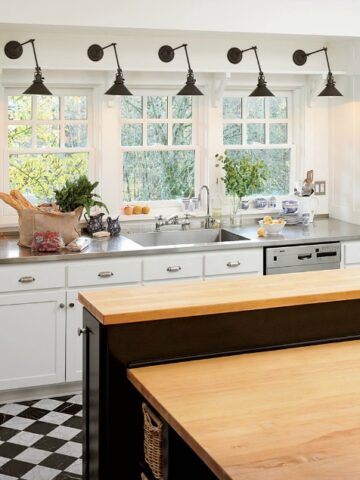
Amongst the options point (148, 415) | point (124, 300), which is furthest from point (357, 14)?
point (148, 415)

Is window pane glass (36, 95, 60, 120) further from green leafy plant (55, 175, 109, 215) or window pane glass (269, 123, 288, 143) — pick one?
window pane glass (269, 123, 288, 143)

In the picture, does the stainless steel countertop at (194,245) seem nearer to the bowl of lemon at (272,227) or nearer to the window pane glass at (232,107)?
the bowl of lemon at (272,227)

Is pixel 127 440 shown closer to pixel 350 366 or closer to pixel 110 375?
pixel 110 375

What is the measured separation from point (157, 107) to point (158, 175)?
1.70 ft

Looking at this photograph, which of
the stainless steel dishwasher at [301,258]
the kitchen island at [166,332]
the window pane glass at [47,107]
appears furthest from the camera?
the window pane glass at [47,107]

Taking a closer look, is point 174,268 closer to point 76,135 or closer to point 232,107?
point 76,135

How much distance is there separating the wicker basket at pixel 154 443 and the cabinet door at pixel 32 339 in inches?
97.1

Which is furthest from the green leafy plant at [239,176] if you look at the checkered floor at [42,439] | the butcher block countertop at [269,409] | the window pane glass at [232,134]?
the butcher block countertop at [269,409]

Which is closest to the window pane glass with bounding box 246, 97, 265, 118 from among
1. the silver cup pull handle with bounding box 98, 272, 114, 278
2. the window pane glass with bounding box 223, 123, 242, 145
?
the window pane glass with bounding box 223, 123, 242, 145

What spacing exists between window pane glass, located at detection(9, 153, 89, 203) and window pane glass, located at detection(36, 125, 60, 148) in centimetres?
7

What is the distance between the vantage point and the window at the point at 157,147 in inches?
230

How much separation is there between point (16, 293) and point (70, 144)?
1.42m

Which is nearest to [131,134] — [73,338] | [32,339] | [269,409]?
[73,338]

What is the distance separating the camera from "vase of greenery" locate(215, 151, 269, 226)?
19.2 feet
